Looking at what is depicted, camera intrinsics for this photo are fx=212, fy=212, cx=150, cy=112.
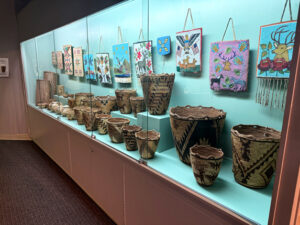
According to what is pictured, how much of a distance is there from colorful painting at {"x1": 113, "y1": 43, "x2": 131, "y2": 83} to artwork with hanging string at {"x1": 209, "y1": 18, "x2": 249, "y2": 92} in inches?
28.7

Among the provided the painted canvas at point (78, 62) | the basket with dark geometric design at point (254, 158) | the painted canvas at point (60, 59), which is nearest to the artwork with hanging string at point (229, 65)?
the basket with dark geometric design at point (254, 158)

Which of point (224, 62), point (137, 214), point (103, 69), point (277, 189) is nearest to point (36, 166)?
point (103, 69)

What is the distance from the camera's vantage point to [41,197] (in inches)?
78.9

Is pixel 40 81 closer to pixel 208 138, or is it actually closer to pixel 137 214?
pixel 137 214

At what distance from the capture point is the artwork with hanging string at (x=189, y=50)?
1308 mm

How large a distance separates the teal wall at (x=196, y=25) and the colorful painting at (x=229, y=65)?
0.03 metres

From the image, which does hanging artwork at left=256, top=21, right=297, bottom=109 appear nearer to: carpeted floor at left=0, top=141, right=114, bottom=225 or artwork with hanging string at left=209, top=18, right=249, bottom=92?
artwork with hanging string at left=209, top=18, right=249, bottom=92

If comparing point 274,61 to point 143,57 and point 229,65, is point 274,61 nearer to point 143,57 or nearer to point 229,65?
point 229,65

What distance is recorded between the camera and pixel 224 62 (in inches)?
47.0

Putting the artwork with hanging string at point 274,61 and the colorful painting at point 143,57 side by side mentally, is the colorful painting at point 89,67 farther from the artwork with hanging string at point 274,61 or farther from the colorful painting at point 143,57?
the artwork with hanging string at point 274,61

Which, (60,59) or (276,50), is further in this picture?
(60,59)

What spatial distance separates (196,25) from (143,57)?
457mm

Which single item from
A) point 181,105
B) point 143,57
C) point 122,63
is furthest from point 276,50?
point 122,63

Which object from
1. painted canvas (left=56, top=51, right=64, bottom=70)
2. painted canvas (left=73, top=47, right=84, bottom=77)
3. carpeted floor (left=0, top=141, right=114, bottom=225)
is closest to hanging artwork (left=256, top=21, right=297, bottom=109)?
carpeted floor (left=0, top=141, right=114, bottom=225)
